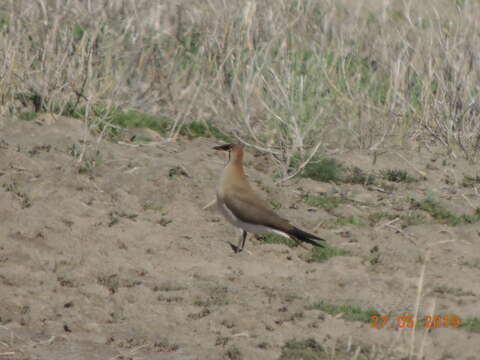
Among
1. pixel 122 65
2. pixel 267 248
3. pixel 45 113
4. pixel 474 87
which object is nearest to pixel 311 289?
pixel 267 248

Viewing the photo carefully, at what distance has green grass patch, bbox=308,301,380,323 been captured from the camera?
6156 millimetres

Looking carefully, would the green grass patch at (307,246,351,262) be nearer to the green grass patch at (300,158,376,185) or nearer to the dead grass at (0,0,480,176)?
the dead grass at (0,0,480,176)

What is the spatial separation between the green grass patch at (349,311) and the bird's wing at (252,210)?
2.83 ft

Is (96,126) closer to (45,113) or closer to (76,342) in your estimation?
(45,113)

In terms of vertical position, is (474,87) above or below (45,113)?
above

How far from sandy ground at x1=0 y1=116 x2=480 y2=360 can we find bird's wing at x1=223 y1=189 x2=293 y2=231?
0.39 meters

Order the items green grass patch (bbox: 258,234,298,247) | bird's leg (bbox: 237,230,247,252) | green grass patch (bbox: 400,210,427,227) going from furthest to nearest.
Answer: green grass patch (bbox: 400,210,427,227), green grass patch (bbox: 258,234,298,247), bird's leg (bbox: 237,230,247,252)

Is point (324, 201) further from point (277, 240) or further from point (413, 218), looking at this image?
point (277, 240)

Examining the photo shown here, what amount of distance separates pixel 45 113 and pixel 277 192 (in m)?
2.86

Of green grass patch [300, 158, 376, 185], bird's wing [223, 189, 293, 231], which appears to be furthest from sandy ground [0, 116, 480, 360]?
bird's wing [223, 189, 293, 231]

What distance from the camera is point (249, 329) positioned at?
5.91m

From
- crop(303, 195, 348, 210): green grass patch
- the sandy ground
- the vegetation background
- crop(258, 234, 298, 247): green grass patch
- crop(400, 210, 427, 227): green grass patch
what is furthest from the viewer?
crop(303, 195, 348, 210): green grass patch
